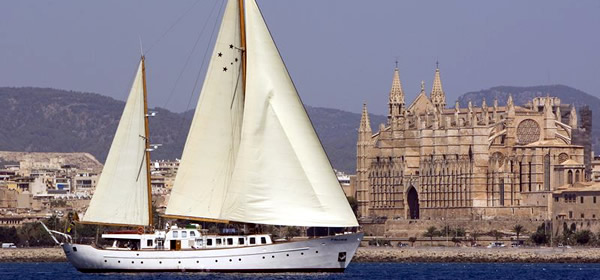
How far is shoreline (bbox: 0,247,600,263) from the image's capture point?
11012 cm

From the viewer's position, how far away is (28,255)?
111875 mm

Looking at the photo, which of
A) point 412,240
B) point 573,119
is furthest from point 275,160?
point 573,119

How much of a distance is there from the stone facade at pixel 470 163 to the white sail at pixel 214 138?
7895cm

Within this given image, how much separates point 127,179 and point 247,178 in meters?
5.44

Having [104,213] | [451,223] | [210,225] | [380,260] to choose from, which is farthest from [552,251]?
[104,213]

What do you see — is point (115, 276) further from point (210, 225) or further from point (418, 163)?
point (418, 163)

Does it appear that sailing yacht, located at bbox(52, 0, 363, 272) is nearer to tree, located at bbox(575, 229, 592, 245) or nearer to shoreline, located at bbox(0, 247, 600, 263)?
Result: shoreline, located at bbox(0, 247, 600, 263)

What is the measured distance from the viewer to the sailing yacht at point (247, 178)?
66.2 meters

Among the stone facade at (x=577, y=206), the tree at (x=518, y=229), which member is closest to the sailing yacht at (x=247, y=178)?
the tree at (x=518, y=229)

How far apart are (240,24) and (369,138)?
9688 cm

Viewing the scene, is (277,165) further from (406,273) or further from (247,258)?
(406,273)

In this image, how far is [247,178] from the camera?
6638 centimetres

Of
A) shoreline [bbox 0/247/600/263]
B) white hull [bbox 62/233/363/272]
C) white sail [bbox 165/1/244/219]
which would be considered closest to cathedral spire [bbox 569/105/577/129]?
shoreline [bbox 0/247/600/263]

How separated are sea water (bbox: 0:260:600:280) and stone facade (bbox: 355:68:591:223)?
3915 centimetres
